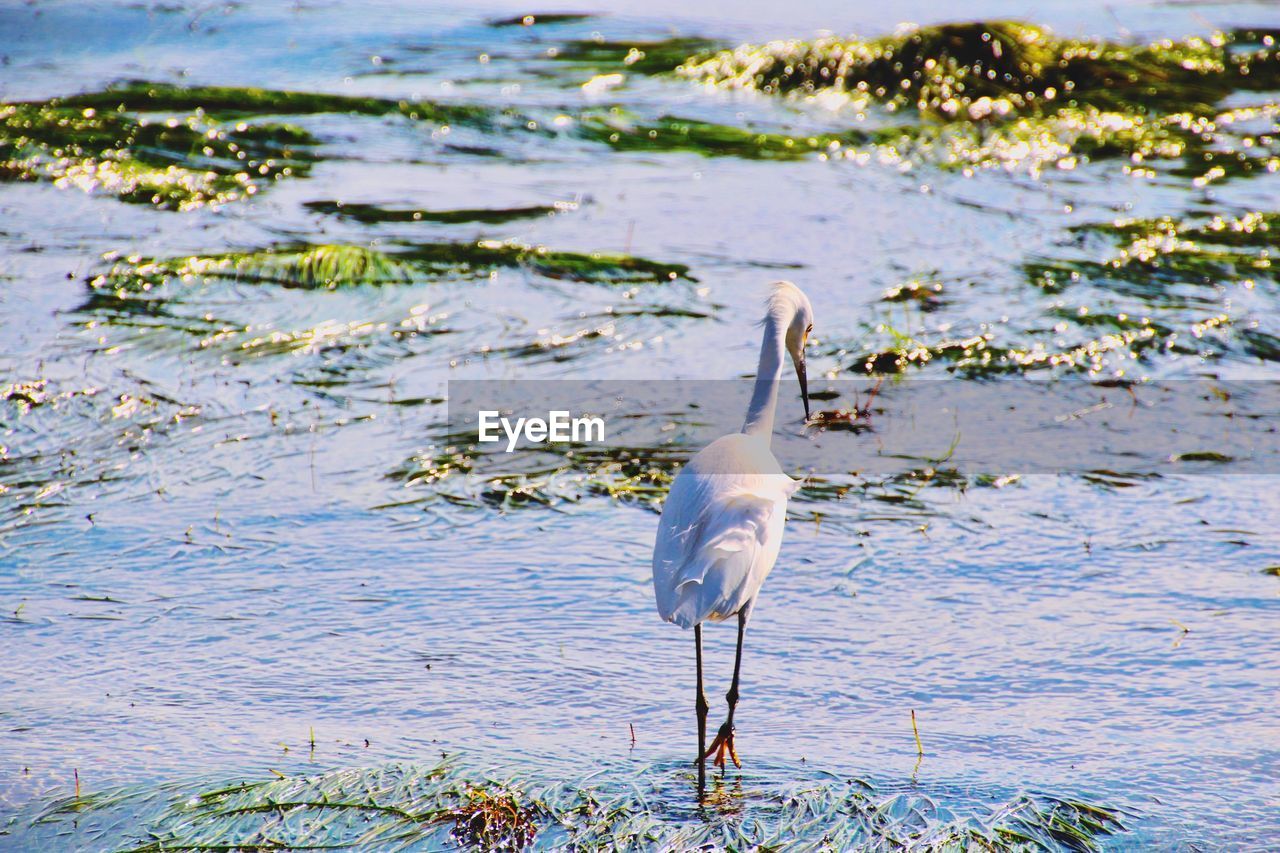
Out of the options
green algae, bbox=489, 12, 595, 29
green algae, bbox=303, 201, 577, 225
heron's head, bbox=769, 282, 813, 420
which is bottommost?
heron's head, bbox=769, 282, 813, 420

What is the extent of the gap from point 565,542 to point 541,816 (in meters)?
1.69

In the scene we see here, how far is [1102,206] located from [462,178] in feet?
13.7

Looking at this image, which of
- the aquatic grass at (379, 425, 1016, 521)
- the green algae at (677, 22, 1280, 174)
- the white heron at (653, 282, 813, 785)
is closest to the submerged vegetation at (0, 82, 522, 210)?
the green algae at (677, 22, 1280, 174)

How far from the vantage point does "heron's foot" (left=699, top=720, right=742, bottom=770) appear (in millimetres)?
3469

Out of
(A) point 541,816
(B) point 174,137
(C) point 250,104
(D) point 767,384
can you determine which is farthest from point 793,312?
(C) point 250,104

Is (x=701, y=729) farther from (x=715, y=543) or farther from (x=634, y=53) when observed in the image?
(x=634, y=53)

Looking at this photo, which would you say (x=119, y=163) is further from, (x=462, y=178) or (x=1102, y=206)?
(x=1102, y=206)

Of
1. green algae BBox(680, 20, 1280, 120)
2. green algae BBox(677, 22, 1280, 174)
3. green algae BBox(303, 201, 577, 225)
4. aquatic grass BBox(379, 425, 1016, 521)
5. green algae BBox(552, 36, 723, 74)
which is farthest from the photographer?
green algae BBox(552, 36, 723, 74)

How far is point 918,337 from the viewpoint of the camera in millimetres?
6574

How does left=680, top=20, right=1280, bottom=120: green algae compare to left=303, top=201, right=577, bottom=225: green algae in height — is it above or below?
above

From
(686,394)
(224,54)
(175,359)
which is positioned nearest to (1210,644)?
(686,394)

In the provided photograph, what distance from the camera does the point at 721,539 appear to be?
3.46 m

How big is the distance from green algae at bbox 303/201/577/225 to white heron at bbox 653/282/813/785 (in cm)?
458

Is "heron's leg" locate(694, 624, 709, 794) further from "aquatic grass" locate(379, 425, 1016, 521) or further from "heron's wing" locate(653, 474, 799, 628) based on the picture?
"aquatic grass" locate(379, 425, 1016, 521)
